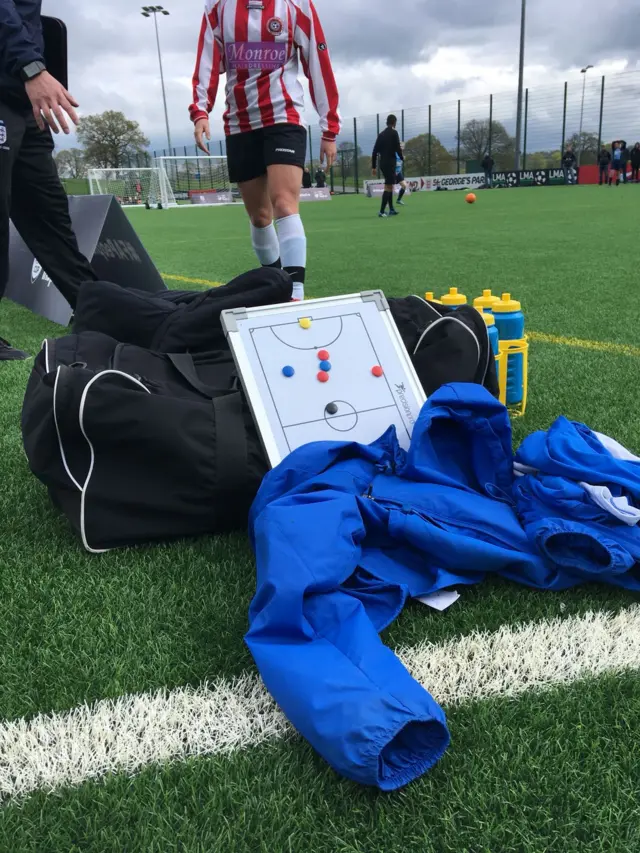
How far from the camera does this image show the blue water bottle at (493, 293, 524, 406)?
2625mm

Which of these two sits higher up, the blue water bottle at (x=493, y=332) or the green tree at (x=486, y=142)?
the green tree at (x=486, y=142)

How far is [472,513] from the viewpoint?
5.23ft

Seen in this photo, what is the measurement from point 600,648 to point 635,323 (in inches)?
121

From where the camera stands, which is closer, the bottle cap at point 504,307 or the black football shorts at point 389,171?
the bottle cap at point 504,307

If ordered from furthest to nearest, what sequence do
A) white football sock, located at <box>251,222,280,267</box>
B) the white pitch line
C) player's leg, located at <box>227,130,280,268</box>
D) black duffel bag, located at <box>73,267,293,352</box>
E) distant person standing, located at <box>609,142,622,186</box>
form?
1. distant person standing, located at <box>609,142,622,186</box>
2. white football sock, located at <box>251,222,280,267</box>
3. player's leg, located at <box>227,130,280,268</box>
4. black duffel bag, located at <box>73,267,293,352</box>
5. the white pitch line

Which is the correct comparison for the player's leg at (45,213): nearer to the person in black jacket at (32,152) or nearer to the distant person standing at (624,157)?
the person in black jacket at (32,152)

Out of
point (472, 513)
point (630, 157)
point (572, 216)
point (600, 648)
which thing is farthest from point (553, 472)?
point (630, 157)

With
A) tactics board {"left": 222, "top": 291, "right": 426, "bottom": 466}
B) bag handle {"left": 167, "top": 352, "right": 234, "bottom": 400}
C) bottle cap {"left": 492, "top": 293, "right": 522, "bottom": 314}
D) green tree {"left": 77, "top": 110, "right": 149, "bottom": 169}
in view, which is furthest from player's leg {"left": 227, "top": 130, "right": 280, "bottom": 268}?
green tree {"left": 77, "top": 110, "right": 149, "bottom": 169}

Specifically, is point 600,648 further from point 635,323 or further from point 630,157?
point 630,157


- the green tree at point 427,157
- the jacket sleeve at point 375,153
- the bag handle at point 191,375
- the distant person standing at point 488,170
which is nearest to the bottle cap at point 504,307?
the bag handle at point 191,375

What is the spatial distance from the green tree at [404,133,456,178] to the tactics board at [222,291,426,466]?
41.8m

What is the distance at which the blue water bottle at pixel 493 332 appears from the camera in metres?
2.37

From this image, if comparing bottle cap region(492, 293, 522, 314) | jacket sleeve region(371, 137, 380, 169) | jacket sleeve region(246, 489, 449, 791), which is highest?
jacket sleeve region(371, 137, 380, 169)

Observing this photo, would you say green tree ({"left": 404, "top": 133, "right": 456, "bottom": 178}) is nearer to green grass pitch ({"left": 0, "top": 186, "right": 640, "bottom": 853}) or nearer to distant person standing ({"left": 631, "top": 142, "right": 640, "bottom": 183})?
distant person standing ({"left": 631, "top": 142, "right": 640, "bottom": 183})
